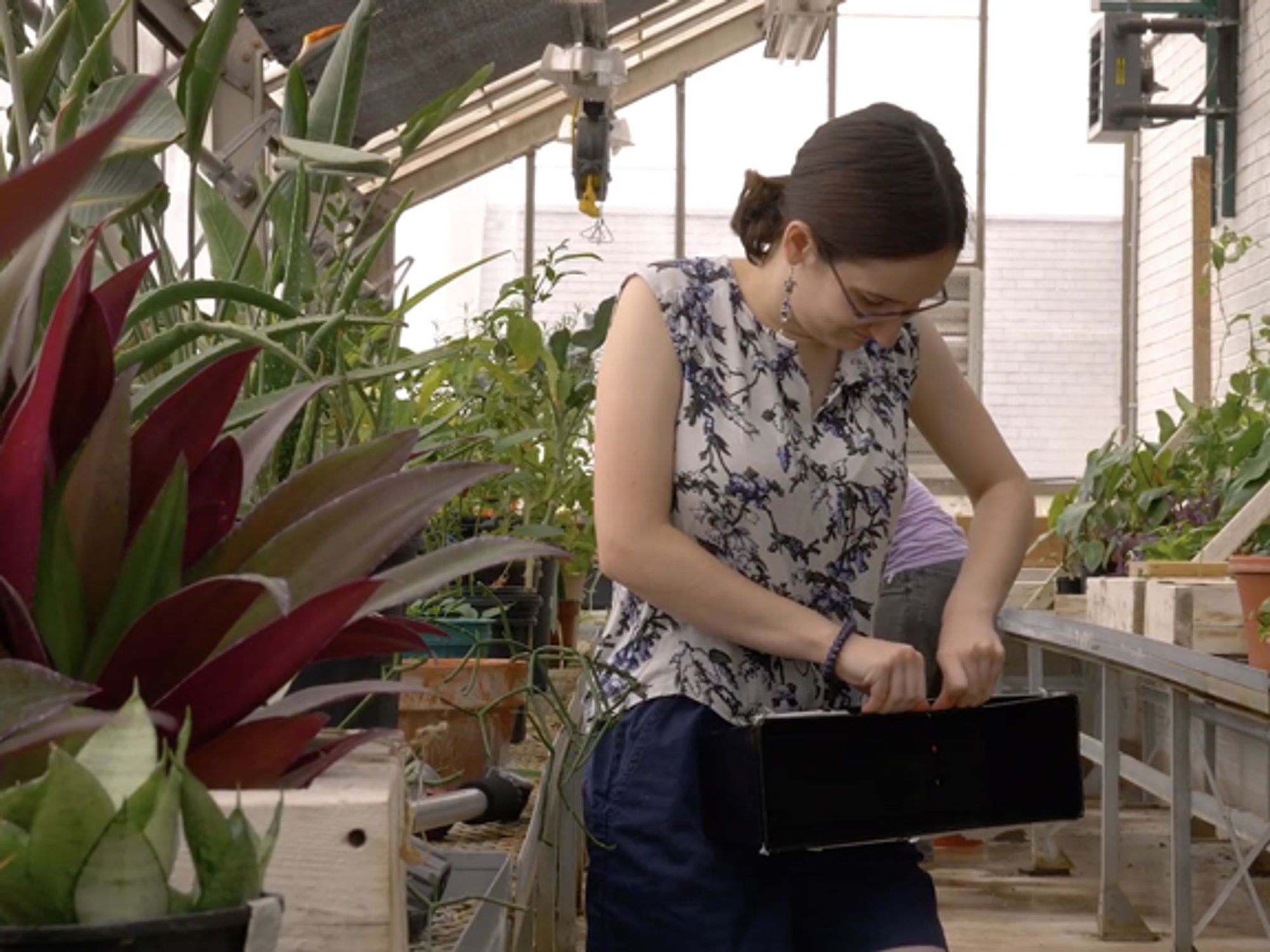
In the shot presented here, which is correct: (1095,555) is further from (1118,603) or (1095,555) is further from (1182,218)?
(1182,218)

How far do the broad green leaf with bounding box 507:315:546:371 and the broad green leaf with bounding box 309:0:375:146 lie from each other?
1.41 m

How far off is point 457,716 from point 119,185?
77cm

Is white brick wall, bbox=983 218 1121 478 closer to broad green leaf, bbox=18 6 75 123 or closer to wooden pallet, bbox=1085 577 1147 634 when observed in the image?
wooden pallet, bbox=1085 577 1147 634

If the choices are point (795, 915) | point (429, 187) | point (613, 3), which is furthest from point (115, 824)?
point (429, 187)

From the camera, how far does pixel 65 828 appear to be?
0.41 m

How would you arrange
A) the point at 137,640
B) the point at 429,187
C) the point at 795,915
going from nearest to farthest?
1. the point at 137,640
2. the point at 795,915
3. the point at 429,187

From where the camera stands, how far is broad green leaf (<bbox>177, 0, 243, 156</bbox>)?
38.5 inches

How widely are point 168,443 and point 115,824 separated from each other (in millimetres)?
300

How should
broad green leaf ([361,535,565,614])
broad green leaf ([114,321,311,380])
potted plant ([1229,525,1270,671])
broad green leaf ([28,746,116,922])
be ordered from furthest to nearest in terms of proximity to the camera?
potted plant ([1229,525,1270,671]) < broad green leaf ([114,321,311,380]) < broad green leaf ([361,535,565,614]) < broad green leaf ([28,746,116,922])

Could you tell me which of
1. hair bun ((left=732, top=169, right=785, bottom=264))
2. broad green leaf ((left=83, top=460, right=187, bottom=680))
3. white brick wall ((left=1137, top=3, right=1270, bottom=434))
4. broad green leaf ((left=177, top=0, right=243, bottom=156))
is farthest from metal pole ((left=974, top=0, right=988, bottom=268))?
broad green leaf ((left=83, top=460, right=187, bottom=680))

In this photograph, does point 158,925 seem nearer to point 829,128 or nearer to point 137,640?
point 137,640

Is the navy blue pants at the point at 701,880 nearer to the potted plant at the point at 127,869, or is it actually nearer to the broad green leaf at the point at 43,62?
the broad green leaf at the point at 43,62

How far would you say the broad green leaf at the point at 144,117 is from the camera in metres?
0.83

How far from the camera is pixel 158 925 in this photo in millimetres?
407
